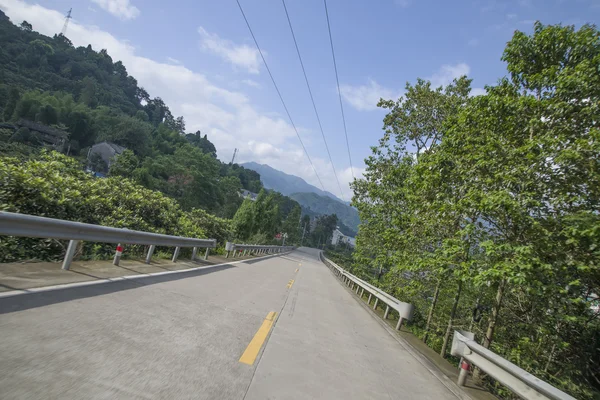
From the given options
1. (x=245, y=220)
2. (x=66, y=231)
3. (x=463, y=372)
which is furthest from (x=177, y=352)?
(x=245, y=220)

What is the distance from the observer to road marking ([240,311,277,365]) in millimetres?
4025

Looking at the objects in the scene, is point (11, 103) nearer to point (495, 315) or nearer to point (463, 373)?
point (495, 315)

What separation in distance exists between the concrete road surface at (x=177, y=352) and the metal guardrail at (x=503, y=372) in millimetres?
639

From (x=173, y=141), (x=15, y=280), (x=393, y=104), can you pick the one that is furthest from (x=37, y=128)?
(x=15, y=280)

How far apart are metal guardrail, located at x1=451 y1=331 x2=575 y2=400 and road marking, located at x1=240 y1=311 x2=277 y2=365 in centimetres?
305

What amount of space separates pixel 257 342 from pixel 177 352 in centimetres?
134

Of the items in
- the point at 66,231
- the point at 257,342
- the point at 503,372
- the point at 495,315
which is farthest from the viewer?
the point at 495,315

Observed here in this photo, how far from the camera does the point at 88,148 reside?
9412 centimetres

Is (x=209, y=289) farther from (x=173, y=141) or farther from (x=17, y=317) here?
(x=173, y=141)

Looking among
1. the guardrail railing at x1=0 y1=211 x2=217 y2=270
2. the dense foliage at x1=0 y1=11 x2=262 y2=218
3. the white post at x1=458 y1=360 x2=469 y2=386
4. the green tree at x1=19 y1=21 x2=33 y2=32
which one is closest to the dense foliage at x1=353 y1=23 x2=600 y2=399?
the white post at x1=458 y1=360 x2=469 y2=386

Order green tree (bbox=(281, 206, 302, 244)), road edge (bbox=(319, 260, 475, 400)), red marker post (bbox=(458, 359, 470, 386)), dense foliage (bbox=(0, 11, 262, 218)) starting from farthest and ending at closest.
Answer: green tree (bbox=(281, 206, 302, 244)) → dense foliage (bbox=(0, 11, 262, 218)) → red marker post (bbox=(458, 359, 470, 386)) → road edge (bbox=(319, 260, 475, 400))

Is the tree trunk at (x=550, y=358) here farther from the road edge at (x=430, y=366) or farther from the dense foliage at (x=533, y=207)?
the road edge at (x=430, y=366)

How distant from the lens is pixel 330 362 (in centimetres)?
482

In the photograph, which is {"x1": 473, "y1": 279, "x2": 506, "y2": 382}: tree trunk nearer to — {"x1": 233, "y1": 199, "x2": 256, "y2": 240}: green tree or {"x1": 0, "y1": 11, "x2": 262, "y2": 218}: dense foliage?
{"x1": 233, "y1": 199, "x2": 256, "y2": 240}: green tree
